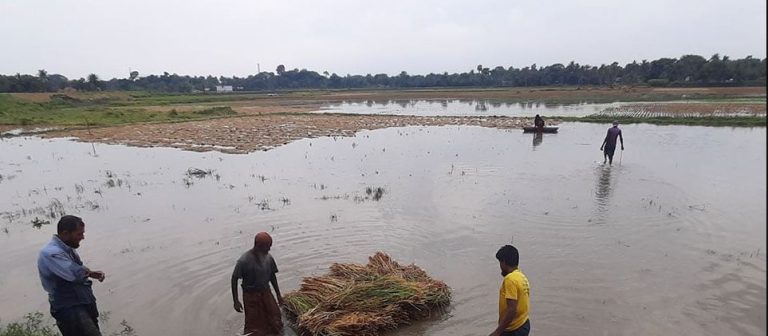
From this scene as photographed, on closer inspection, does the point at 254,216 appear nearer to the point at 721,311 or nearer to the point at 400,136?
the point at 721,311

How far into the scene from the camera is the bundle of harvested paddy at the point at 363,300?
6.01 m

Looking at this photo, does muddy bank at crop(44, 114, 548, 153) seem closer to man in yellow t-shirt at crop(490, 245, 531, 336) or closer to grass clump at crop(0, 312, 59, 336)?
grass clump at crop(0, 312, 59, 336)

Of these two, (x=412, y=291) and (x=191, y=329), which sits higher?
(x=412, y=291)

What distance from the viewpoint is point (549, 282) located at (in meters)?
7.77

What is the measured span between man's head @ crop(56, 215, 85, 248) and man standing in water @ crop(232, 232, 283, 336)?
1.60 meters

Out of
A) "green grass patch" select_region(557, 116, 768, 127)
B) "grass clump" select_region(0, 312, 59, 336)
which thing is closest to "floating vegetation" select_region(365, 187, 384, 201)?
"grass clump" select_region(0, 312, 59, 336)

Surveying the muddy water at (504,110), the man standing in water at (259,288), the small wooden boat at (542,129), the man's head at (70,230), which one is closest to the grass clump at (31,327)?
the man's head at (70,230)

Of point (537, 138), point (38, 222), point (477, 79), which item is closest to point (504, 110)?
point (537, 138)

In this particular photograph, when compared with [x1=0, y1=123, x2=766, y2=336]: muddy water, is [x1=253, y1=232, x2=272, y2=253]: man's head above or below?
above

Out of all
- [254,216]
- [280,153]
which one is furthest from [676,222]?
[280,153]

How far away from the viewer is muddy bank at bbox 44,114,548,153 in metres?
25.4

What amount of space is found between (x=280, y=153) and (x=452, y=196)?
1088cm

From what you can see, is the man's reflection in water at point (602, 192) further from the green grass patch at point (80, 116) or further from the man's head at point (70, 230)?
the green grass patch at point (80, 116)

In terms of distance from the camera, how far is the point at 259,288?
5695 mm
